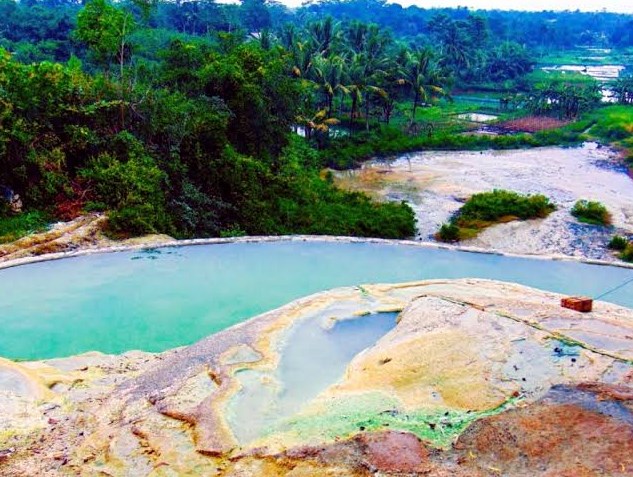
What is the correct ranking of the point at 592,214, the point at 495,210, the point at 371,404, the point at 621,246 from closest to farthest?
the point at 371,404
the point at 621,246
the point at 495,210
the point at 592,214

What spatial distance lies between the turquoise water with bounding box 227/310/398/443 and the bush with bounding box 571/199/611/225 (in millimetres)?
14828

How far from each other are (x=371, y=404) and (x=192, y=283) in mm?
4538

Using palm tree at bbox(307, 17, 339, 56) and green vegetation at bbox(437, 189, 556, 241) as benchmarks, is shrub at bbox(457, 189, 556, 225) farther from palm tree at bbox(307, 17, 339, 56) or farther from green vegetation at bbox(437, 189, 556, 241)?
palm tree at bbox(307, 17, 339, 56)

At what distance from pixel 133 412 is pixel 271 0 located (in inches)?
3632

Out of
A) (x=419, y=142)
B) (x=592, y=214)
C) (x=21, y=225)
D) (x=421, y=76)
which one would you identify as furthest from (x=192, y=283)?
(x=421, y=76)

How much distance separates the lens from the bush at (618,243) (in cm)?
1762

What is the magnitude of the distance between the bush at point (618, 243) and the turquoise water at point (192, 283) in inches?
335

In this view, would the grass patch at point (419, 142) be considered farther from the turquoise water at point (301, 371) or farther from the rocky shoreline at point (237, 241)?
the turquoise water at point (301, 371)

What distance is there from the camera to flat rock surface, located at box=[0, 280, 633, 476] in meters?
4.45

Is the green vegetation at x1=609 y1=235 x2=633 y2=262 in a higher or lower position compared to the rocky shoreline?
lower

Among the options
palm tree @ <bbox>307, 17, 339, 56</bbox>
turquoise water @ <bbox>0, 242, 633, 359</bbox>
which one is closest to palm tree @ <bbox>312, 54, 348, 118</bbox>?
palm tree @ <bbox>307, 17, 339, 56</bbox>

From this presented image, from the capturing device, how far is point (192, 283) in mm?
9078

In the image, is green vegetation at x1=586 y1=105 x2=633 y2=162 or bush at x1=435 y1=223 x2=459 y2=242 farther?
green vegetation at x1=586 y1=105 x2=633 y2=162

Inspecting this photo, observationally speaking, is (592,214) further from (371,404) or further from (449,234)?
(371,404)
